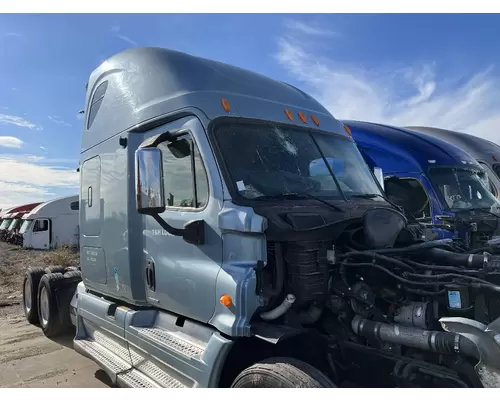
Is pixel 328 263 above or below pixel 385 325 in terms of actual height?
above

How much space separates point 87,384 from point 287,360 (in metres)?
3.17

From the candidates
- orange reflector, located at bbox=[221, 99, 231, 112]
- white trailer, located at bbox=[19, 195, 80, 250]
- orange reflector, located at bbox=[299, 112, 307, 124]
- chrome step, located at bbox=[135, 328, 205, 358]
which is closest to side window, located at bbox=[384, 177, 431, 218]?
orange reflector, located at bbox=[299, 112, 307, 124]

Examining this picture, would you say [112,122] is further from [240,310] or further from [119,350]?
[240,310]

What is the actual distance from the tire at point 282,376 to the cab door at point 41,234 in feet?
89.5

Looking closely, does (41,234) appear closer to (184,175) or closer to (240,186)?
(184,175)

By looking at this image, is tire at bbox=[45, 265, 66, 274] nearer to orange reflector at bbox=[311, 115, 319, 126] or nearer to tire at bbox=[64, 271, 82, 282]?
tire at bbox=[64, 271, 82, 282]

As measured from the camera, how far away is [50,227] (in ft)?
91.4

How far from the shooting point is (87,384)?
16.9ft

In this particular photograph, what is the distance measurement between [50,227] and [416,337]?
28.3 m

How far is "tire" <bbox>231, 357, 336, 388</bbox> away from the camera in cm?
274

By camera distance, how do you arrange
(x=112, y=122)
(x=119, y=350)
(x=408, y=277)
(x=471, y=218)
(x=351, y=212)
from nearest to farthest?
(x=408, y=277) → (x=351, y=212) → (x=119, y=350) → (x=112, y=122) → (x=471, y=218)

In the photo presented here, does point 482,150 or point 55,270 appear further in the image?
point 482,150

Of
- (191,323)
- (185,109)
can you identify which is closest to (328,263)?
(191,323)

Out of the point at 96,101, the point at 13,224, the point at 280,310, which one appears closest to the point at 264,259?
the point at 280,310
